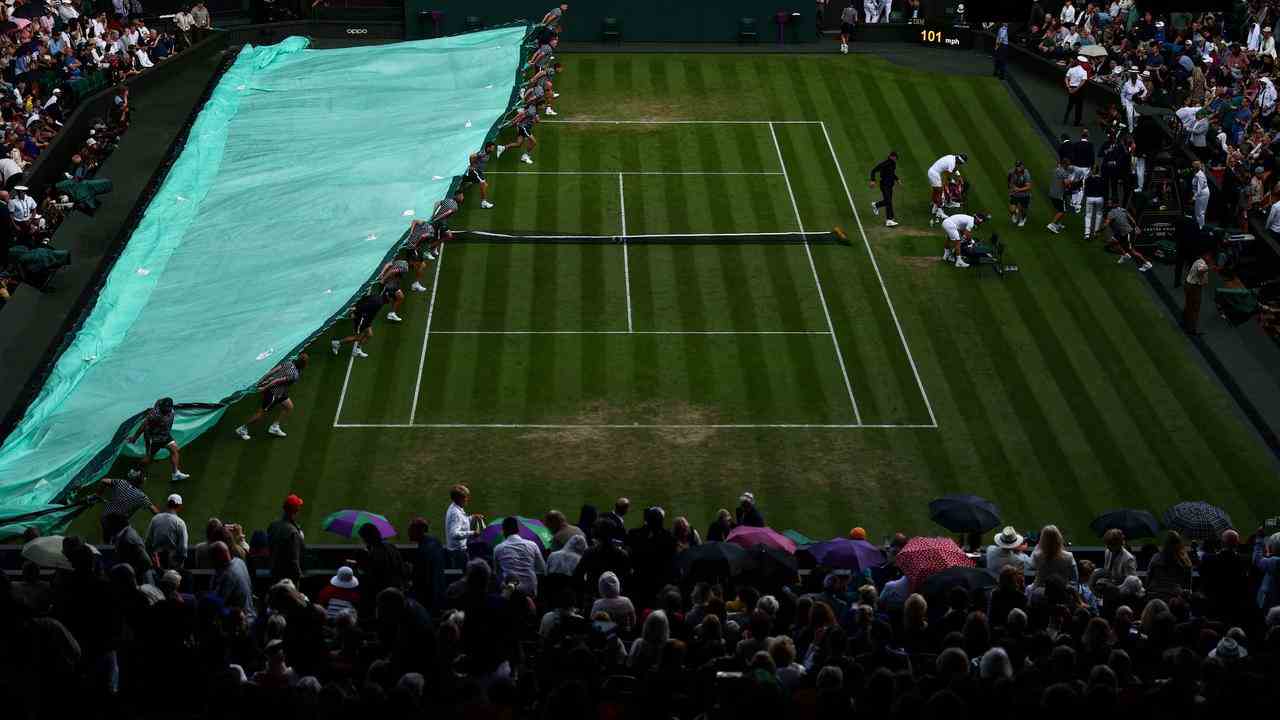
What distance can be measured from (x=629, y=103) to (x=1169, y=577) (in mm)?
28361

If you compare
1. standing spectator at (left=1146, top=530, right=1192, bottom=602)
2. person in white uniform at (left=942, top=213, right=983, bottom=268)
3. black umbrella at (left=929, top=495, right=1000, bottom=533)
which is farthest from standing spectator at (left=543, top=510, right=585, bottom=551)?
person in white uniform at (left=942, top=213, right=983, bottom=268)

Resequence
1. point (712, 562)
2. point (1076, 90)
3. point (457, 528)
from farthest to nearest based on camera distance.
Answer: point (1076, 90)
point (457, 528)
point (712, 562)

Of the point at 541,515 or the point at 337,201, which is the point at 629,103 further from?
the point at 541,515

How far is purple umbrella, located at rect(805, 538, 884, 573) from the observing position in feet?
70.9

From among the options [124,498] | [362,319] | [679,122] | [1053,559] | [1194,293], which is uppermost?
[1053,559]

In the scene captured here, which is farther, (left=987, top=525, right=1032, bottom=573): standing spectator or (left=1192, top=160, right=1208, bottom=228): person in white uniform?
Result: (left=1192, top=160, right=1208, bottom=228): person in white uniform

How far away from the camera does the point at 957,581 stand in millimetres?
19516

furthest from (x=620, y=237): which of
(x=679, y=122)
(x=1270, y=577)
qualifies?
(x=1270, y=577)

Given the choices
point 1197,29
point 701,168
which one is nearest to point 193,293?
point 701,168

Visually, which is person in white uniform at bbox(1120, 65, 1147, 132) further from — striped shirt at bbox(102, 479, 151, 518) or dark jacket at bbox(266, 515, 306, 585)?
dark jacket at bbox(266, 515, 306, 585)

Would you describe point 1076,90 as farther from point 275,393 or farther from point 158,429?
point 158,429

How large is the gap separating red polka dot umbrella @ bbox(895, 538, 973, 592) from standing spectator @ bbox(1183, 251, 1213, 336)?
1432 centimetres

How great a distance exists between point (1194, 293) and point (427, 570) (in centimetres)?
1908

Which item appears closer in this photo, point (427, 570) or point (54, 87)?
point (427, 570)
